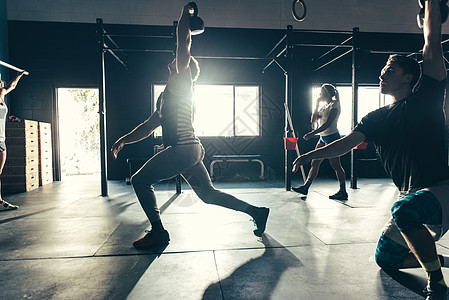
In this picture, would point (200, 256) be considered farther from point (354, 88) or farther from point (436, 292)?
point (354, 88)

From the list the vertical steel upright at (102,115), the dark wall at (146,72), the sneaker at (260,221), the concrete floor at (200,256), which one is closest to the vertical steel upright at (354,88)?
the concrete floor at (200,256)

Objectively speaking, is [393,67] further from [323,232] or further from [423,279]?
[323,232]

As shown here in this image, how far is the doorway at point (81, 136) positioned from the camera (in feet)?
28.7

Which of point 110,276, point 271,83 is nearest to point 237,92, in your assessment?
point 271,83

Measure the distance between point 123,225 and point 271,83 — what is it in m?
5.53

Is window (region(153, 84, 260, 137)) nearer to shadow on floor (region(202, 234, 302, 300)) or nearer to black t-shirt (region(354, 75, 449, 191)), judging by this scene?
shadow on floor (region(202, 234, 302, 300))

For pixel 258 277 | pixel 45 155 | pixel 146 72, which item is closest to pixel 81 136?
pixel 45 155

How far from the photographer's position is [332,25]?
24.3 ft

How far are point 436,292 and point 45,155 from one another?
6669 millimetres

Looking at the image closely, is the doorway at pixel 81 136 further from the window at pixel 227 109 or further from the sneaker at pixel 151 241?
the sneaker at pixel 151 241

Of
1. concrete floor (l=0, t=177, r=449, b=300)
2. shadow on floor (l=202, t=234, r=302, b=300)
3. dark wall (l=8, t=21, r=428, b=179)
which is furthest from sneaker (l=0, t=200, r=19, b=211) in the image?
shadow on floor (l=202, t=234, r=302, b=300)

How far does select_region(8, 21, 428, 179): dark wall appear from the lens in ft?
21.7

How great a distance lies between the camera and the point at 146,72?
6.93 metres

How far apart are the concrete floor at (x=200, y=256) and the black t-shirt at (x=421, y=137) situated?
628 mm
